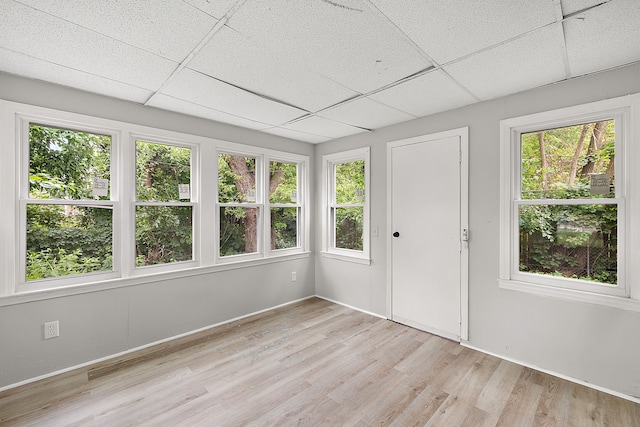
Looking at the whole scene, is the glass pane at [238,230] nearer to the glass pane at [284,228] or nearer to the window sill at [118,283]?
the window sill at [118,283]

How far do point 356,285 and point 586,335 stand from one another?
2.29m

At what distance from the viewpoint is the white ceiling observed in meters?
1.45

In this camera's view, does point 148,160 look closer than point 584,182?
No

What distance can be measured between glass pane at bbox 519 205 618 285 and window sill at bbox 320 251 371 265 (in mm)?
1701

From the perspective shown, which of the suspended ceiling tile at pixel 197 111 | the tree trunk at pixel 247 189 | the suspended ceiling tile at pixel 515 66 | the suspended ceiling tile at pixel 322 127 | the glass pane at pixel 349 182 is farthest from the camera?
the glass pane at pixel 349 182

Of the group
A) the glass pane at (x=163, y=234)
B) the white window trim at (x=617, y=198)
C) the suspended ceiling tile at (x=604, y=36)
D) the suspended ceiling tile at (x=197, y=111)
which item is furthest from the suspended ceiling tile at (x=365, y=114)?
the glass pane at (x=163, y=234)

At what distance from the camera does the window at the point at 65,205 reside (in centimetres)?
231

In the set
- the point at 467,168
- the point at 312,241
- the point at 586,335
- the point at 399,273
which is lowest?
the point at 586,335

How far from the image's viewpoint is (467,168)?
9.23ft

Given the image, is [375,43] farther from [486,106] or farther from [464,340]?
[464,340]

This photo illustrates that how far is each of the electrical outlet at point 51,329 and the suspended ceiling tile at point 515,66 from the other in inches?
145

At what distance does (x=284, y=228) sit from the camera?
4156 millimetres

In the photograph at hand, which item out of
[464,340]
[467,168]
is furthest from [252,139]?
[464,340]

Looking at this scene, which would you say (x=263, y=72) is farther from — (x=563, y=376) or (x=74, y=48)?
(x=563, y=376)
